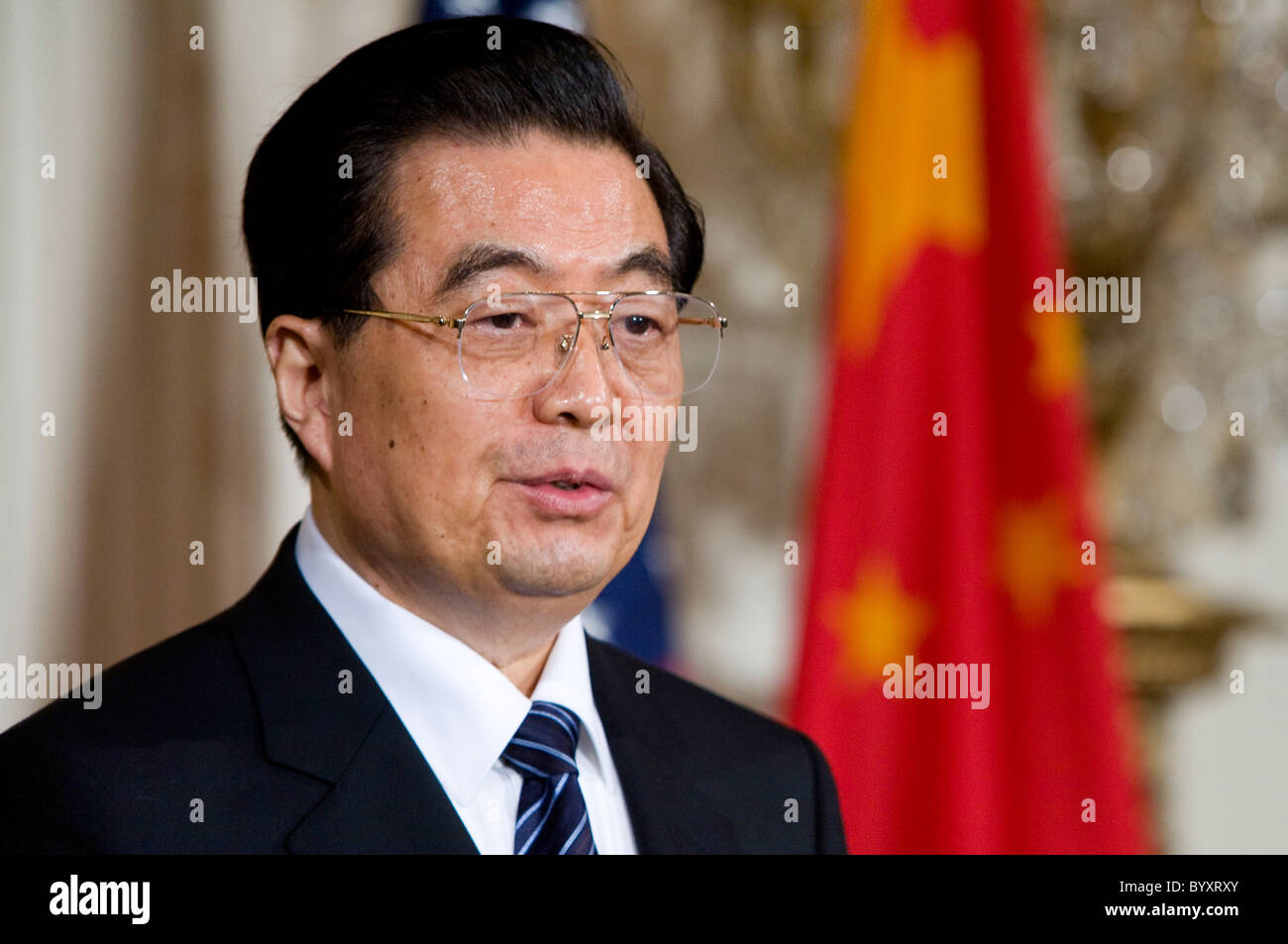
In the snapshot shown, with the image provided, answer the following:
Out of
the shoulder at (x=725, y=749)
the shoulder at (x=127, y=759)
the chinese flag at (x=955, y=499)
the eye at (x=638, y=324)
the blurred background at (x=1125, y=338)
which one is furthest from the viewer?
the blurred background at (x=1125, y=338)

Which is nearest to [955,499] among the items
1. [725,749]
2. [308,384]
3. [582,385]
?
[725,749]

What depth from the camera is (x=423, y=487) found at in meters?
1.03

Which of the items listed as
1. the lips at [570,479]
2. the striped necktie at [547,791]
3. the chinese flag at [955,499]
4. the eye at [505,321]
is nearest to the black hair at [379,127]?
the eye at [505,321]

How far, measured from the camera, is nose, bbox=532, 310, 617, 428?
1028mm

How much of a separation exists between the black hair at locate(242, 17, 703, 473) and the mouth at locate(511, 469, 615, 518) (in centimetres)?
21

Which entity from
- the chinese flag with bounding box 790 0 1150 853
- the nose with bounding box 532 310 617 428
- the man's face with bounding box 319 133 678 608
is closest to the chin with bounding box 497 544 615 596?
the man's face with bounding box 319 133 678 608

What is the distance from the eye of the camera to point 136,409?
179 cm

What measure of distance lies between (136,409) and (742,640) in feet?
3.71

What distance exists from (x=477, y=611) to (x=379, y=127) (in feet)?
1.40

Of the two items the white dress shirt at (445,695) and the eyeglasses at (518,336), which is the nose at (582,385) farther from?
the white dress shirt at (445,695)

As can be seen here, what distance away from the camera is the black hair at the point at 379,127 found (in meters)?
1.05

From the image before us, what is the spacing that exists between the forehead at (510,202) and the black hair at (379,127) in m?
0.02

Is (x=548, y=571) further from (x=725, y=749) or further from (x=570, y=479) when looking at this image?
(x=725, y=749)
